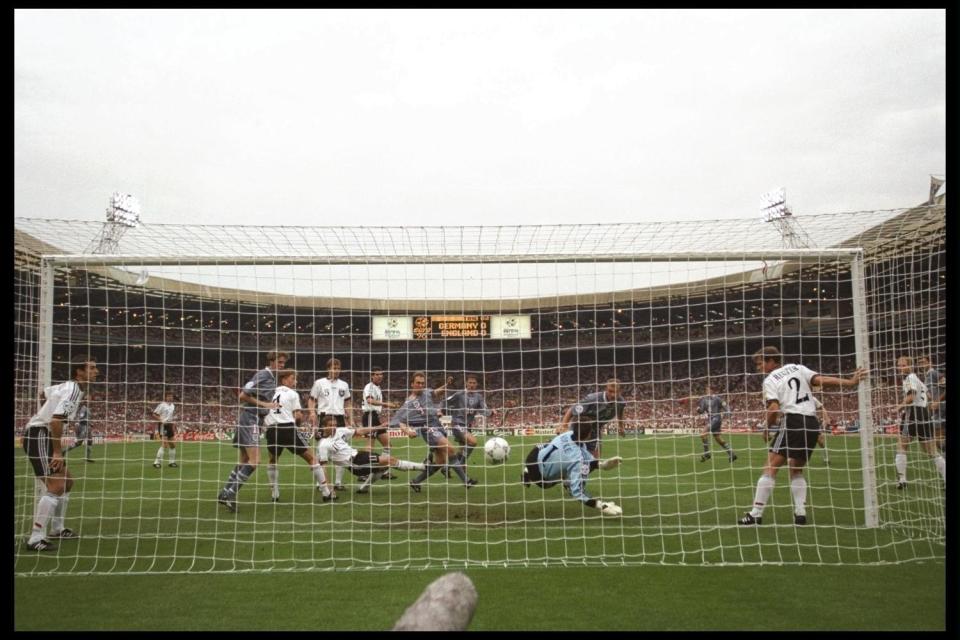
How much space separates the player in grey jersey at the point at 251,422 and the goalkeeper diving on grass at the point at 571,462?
316 centimetres

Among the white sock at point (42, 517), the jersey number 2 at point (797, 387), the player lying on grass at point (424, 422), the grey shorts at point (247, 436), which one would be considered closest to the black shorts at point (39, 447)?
the white sock at point (42, 517)

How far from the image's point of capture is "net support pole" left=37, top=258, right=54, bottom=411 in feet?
21.0

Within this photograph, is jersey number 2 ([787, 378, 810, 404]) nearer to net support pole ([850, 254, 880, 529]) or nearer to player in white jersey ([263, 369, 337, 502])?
net support pole ([850, 254, 880, 529])

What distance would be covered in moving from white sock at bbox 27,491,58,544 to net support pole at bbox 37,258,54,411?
85 cm

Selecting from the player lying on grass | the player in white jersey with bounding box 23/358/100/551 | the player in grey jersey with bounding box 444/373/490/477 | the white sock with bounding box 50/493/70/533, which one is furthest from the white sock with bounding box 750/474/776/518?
the white sock with bounding box 50/493/70/533

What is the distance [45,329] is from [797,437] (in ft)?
24.4

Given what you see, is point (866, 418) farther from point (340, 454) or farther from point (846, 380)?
point (340, 454)

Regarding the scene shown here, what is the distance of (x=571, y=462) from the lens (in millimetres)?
7316

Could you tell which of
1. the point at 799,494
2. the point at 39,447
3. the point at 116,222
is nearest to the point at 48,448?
the point at 39,447

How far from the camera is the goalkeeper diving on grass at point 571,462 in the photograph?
7.18 m

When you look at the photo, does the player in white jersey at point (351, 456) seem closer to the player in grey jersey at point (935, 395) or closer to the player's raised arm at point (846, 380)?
the player's raised arm at point (846, 380)

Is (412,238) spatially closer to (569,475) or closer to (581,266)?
(581,266)

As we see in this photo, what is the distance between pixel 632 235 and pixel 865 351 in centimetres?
260
